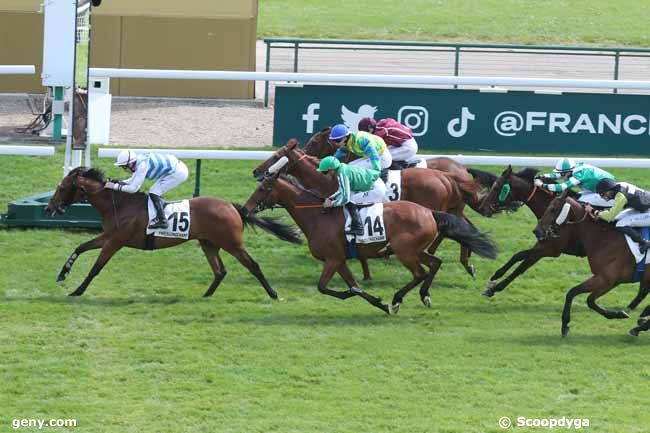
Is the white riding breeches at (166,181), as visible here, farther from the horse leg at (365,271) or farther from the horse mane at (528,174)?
the horse mane at (528,174)

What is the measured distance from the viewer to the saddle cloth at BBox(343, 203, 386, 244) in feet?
37.5

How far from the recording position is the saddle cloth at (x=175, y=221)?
11.7 m

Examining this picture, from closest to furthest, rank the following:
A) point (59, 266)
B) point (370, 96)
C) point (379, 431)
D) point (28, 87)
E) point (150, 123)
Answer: point (379, 431) < point (59, 266) < point (370, 96) < point (150, 123) < point (28, 87)

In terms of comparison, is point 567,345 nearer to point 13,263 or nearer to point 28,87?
point 13,263

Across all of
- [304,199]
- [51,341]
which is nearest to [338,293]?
[304,199]

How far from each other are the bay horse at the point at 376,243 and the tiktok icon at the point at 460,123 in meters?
3.92

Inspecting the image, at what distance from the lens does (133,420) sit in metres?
8.87

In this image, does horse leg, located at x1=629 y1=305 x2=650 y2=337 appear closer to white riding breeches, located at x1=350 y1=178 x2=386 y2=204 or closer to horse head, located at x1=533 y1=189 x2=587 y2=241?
horse head, located at x1=533 y1=189 x2=587 y2=241

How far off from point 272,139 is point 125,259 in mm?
3548

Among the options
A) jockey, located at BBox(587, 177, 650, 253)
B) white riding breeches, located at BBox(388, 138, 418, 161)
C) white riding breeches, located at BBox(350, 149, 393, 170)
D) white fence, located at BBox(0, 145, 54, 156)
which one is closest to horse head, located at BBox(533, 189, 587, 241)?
jockey, located at BBox(587, 177, 650, 253)

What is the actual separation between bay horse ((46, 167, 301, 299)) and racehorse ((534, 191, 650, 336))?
2389mm

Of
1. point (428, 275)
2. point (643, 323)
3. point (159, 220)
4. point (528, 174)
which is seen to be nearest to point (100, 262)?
point (159, 220)

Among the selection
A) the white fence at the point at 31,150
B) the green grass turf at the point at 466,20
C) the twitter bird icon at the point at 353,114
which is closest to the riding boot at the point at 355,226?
the white fence at the point at 31,150

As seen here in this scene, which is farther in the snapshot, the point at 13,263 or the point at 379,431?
the point at 13,263
